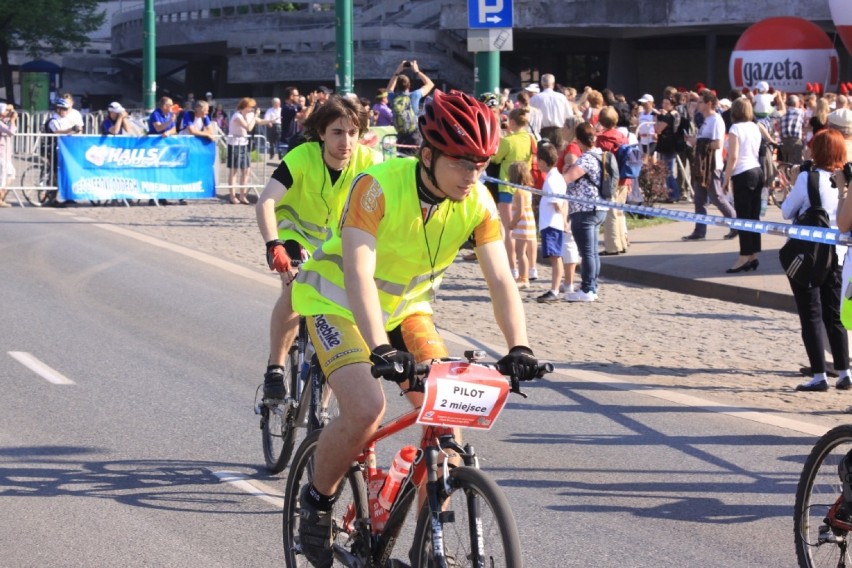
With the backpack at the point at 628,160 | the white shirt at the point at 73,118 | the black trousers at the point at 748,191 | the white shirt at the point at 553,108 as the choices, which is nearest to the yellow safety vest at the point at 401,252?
the black trousers at the point at 748,191

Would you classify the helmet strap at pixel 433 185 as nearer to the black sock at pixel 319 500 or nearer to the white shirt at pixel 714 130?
the black sock at pixel 319 500

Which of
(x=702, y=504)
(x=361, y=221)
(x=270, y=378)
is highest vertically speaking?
(x=361, y=221)

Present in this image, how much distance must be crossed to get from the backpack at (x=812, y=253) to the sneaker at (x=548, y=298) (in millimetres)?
4423

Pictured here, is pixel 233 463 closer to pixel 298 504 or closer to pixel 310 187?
pixel 310 187

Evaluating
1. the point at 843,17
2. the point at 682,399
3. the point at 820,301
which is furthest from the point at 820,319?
the point at 843,17

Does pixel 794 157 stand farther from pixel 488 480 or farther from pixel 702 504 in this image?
pixel 488 480

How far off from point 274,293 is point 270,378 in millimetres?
6826

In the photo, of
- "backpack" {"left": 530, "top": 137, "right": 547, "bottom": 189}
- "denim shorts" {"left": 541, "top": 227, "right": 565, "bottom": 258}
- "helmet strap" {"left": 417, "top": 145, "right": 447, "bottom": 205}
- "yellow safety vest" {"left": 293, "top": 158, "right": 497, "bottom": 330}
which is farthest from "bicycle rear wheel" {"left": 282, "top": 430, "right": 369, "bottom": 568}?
"backpack" {"left": 530, "top": 137, "right": 547, "bottom": 189}

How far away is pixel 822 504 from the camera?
543cm

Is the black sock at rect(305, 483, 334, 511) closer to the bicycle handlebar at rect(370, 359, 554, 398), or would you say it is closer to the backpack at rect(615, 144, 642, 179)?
the bicycle handlebar at rect(370, 359, 554, 398)

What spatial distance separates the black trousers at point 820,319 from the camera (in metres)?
9.65

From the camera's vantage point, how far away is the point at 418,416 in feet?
14.0

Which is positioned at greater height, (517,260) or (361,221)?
(361,221)

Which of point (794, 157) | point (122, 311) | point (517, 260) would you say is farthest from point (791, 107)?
point (122, 311)
